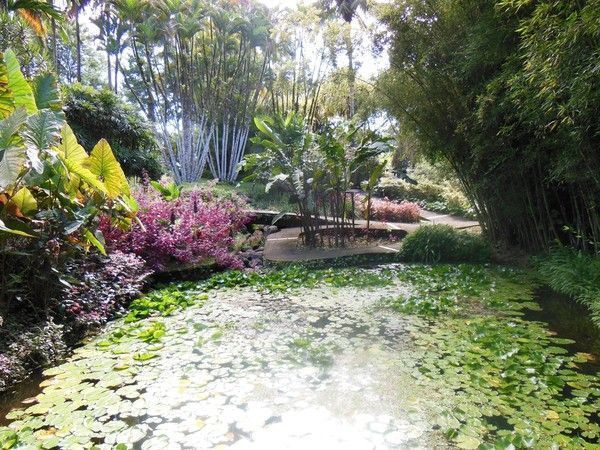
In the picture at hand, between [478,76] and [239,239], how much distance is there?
5.21m

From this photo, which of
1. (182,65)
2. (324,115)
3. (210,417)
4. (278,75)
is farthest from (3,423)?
(324,115)

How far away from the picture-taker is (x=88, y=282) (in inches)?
156

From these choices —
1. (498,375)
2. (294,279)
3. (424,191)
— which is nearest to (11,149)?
(498,375)

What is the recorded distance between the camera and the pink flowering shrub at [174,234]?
5.47 metres

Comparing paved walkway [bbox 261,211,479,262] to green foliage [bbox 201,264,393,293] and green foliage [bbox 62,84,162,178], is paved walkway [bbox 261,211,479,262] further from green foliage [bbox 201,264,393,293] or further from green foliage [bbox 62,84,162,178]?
green foliage [bbox 62,84,162,178]

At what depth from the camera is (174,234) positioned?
6090mm

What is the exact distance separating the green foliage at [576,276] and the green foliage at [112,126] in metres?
8.61

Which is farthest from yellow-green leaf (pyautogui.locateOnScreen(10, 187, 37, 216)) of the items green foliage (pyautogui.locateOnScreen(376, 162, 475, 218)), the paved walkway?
green foliage (pyautogui.locateOnScreen(376, 162, 475, 218))

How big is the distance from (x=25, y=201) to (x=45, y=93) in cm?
150

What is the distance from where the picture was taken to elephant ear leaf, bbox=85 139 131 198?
3938 millimetres

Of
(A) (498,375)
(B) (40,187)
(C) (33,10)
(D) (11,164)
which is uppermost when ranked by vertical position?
(C) (33,10)

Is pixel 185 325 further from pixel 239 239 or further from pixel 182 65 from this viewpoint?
pixel 182 65

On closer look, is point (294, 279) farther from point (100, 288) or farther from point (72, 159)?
point (72, 159)

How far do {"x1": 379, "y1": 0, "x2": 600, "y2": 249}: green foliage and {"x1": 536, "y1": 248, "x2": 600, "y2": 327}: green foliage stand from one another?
13.9 inches
